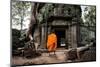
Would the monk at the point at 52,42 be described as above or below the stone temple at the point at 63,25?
below

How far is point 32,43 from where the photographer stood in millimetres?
2424

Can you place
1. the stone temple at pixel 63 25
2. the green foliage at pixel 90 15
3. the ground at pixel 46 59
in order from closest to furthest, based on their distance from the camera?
the ground at pixel 46 59 < the stone temple at pixel 63 25 < the green foliage at pixel 90 15

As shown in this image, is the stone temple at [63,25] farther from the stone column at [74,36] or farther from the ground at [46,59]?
the ground at [46,59]

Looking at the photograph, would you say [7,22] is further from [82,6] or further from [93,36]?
[93,36]

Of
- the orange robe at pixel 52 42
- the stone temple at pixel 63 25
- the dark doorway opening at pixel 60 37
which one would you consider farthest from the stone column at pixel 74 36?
the orange robe at pixel 52 42

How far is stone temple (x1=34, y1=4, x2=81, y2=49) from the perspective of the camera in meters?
2.47

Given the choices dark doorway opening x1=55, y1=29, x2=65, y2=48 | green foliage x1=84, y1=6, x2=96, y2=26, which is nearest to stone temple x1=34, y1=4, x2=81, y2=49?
dark doorway opening x1=55, y1=29, x2=65, y2=48

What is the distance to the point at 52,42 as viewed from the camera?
2502 mm

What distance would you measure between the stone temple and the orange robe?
0.04 m

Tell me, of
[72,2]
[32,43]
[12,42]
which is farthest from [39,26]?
[72,2]

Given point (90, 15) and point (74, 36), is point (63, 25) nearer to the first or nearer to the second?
point (74, 36)

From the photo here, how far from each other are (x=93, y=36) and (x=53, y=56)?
68 centimetres

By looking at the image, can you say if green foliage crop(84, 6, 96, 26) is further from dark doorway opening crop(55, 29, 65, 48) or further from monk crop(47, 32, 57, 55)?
monk crop(47, 32, 57, 55)

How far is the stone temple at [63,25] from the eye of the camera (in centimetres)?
247
